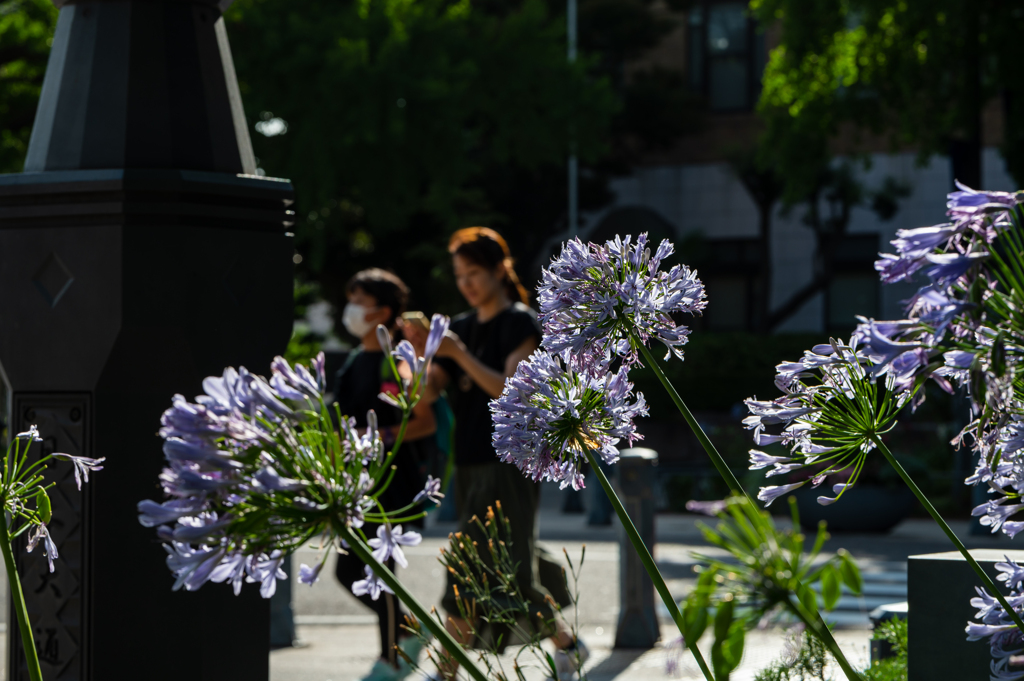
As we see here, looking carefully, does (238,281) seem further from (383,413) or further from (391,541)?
(383,413)

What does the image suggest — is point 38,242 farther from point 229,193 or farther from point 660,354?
point 660,354

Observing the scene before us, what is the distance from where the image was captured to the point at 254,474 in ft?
3.69

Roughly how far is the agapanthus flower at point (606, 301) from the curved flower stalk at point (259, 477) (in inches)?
20.2

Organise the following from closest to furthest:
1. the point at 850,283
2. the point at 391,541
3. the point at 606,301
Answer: the point at 391,541 < the point at 606,301 < the point at 850,283

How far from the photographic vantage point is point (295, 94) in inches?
757

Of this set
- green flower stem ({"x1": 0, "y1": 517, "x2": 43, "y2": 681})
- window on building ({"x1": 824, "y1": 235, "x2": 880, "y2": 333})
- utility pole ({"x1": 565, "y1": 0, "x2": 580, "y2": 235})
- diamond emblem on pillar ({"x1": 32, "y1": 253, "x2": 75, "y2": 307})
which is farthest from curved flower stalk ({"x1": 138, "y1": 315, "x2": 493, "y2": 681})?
window on building ({"x1": 824, "y1": 235, "x2": 880, "y2": 333})

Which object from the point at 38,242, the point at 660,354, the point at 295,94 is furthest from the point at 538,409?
the point at 660,354

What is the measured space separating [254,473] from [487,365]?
13.2 ft

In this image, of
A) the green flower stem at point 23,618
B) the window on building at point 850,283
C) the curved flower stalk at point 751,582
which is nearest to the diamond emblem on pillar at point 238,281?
the green flower stem at point 23,618

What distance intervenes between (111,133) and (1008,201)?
2.09 metres

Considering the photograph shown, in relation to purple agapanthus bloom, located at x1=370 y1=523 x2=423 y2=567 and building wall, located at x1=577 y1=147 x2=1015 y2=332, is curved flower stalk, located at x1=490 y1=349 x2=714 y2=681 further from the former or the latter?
building wall, located at x1=577 y1=147 x2=1015 y2=332

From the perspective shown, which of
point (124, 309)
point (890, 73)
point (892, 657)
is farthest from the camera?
point (890, 73)

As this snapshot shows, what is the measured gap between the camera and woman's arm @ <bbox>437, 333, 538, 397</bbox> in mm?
4801

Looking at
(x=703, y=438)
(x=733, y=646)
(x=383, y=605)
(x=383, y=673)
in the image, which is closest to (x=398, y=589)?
(x=733, y=646)
